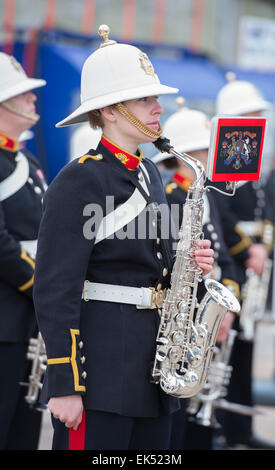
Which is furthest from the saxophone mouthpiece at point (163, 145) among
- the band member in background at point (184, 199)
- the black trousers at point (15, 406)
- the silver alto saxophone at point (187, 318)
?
the black trousers at point (15, 406)

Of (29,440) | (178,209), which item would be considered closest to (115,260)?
(178,209)

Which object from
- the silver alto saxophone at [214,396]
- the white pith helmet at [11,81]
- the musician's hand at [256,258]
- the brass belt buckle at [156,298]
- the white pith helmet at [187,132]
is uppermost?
the white pith helmet at [11,81]

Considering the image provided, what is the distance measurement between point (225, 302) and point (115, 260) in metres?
0.51

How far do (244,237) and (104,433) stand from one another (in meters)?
2.91

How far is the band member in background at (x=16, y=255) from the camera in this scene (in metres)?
4.25

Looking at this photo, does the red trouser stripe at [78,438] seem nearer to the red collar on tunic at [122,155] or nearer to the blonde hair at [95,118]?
the red collar on tunic at [122,155]

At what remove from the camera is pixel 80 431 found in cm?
319

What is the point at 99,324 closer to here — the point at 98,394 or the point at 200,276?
the point at 98,394

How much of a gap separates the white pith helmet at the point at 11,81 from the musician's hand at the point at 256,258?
6.84 ft

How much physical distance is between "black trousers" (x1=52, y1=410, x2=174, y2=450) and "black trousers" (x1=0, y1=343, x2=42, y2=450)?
1.04 m

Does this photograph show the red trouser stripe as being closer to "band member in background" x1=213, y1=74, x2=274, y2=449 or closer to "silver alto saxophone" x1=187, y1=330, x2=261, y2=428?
"silver alto saxophone" x1=187, y1=330, x2=261, y2=428

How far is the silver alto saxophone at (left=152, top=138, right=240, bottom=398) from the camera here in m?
3.33

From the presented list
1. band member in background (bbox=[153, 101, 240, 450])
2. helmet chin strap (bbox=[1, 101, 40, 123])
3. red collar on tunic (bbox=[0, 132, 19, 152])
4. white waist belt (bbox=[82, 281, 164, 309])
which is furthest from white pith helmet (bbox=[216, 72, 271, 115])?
white waist belt (bbox=[82, 281, 164, 309])

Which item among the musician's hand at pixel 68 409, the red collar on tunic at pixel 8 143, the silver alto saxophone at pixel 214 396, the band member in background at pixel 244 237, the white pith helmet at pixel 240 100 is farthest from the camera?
the white pith helmet at pixel 240 100
